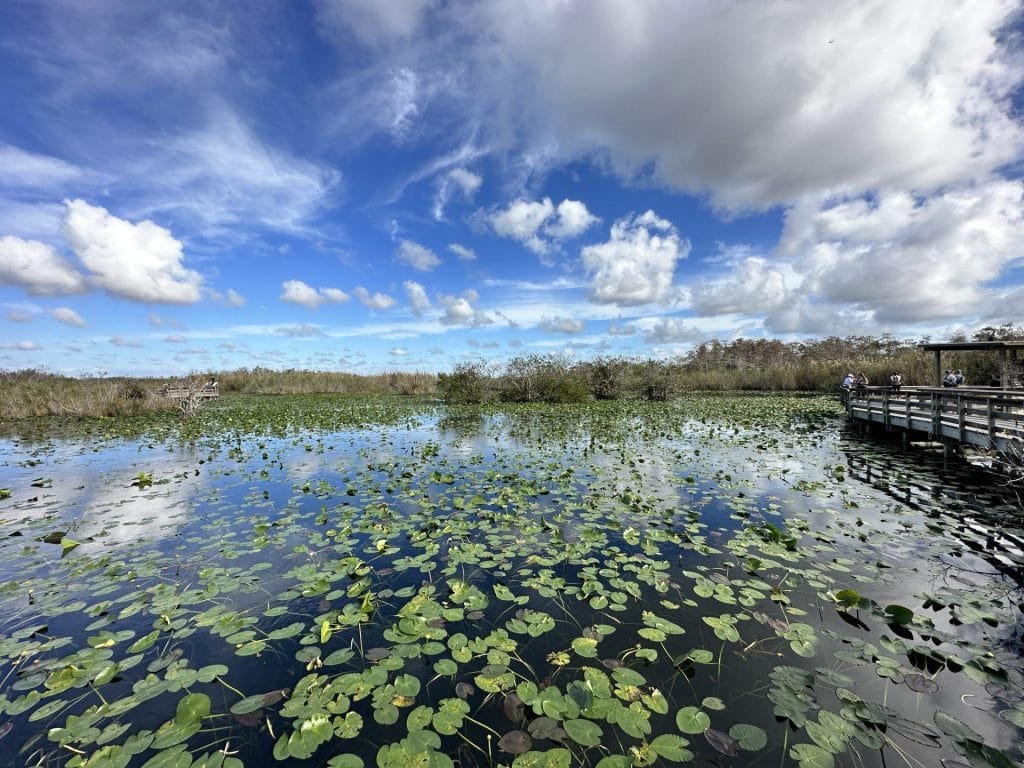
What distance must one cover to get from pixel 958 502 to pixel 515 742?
27.1 feet

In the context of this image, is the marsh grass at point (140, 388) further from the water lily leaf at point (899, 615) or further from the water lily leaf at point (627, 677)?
the water lily leaf at point (899, 615)

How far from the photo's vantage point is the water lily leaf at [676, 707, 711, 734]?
239 cm

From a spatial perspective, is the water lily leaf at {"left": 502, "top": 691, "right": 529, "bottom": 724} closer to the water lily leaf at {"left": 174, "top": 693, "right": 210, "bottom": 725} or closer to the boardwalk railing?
the water lily leaf at {"left": 174, "top": 693, "right": 210, "bottom": 725}

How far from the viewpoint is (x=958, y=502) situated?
6.61 meters

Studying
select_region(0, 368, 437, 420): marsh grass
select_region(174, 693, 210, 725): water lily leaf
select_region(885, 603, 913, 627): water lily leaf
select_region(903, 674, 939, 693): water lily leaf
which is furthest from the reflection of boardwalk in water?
select_region(0, 368, 437, 420): marsh grass

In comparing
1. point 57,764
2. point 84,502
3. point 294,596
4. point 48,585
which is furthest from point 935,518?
point 84,502

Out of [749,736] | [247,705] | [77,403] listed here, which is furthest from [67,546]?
[77,403]

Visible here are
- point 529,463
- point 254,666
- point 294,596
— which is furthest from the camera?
point 529,463

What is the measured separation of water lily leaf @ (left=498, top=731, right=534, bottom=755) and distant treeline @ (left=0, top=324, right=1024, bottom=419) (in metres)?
24.0

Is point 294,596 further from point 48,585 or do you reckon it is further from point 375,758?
point 48,585

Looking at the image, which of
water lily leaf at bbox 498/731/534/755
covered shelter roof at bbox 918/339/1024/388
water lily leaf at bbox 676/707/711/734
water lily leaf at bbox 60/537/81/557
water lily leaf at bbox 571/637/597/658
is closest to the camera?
water lily leaf at bbox 498/731/534/755

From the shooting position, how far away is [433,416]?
65.1 ft

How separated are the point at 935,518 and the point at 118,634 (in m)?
9.49

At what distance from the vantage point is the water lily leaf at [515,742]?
2268 millimetres
